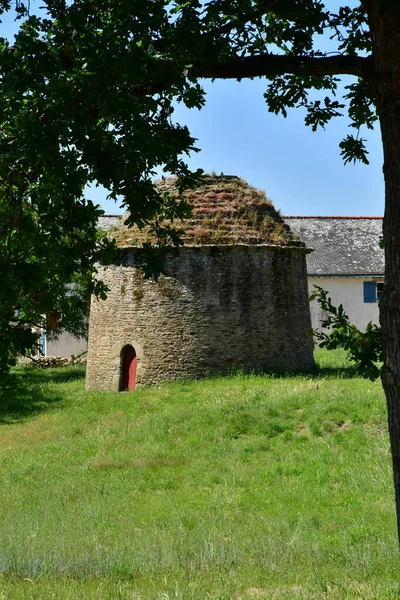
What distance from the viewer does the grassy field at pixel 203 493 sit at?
6590 mm

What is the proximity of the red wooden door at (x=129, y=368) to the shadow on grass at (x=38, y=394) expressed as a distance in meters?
1.98

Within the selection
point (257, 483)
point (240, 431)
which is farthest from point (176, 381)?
point (257, 483)

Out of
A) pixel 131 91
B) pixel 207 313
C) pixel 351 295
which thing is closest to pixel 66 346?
pixel 351 295

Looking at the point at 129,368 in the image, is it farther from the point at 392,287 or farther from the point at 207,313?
the point at 392,287

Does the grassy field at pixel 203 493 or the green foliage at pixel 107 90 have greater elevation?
the green foliage at pixel 107 90

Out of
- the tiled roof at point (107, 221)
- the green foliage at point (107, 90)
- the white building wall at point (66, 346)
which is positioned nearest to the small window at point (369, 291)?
the tiled roof at point (107, 221)

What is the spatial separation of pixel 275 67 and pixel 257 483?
747cm

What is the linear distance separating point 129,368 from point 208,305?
3.30 meters

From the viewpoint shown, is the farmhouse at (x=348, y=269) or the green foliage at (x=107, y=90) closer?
the green foliage at (x=107, y=90)

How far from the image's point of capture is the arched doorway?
71.9ft

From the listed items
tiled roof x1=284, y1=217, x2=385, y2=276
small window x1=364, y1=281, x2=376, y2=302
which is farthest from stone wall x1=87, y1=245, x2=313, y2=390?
small window x1=364, y1=281, x2=376, y2=302

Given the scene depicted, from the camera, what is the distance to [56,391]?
23734 millimetres

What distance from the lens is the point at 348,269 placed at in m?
35.5

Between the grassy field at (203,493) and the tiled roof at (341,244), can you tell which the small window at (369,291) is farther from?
the grassy field at (203,493)
